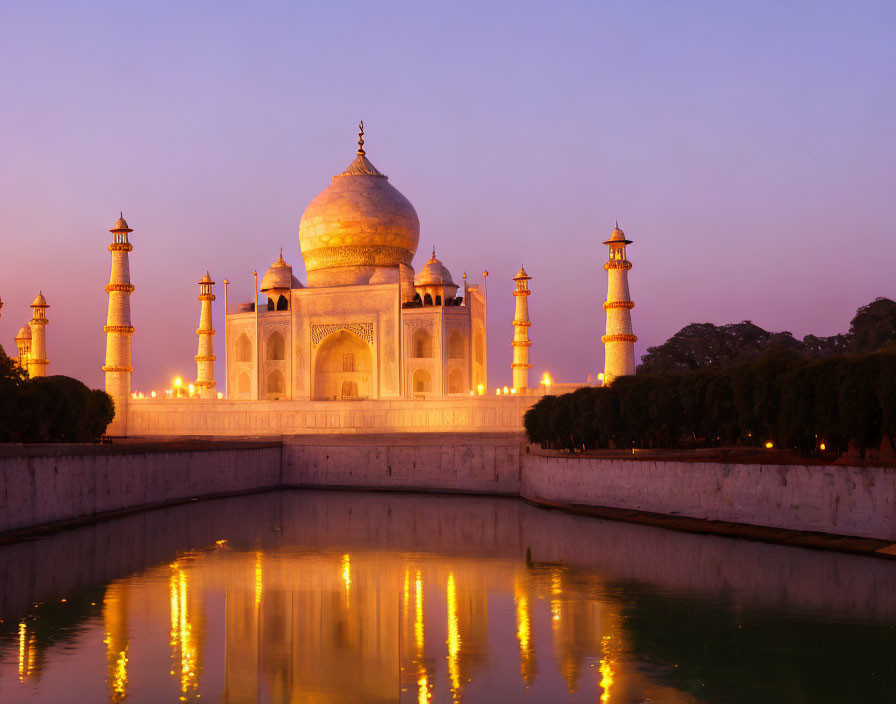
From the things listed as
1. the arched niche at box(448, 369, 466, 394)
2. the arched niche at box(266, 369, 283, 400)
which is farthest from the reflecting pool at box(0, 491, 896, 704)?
the arched niche at box(266, 369, 283, 400)

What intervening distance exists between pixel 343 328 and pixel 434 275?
3.88 meters

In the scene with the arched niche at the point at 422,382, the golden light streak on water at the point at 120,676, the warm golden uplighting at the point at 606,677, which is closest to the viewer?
the warm golden uplighting at the point at 606,677

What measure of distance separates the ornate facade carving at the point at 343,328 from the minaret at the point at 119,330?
255 inches

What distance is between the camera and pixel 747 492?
700 inches

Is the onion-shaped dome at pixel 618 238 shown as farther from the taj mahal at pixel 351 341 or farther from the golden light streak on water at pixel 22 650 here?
the golden light streak on water at pixel 22 650

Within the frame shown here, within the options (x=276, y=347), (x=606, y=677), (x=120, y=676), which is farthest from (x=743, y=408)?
(x=276, y=347)

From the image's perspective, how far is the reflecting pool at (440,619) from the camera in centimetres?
851

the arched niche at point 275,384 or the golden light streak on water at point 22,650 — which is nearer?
the golden light streak on water at point 22,650

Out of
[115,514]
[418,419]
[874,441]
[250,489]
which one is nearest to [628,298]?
[418,419]

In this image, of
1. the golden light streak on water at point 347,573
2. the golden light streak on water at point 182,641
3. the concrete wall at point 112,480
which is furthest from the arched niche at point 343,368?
the golden light streak on water at point 182,641

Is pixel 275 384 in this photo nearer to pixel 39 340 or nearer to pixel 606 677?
pixel 39 340

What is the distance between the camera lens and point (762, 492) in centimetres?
1745

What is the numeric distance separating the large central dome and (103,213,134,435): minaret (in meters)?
7.49

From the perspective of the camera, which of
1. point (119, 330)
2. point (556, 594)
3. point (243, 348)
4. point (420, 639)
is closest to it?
point (420, 639)
